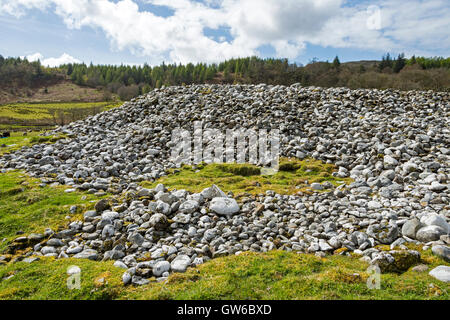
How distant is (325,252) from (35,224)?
10.1 metres

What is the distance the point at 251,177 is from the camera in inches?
545

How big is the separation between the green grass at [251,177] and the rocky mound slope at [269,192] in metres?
0.84

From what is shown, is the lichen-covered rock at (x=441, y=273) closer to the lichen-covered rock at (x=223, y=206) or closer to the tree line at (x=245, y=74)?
the lichen-covered rock at (x=223, y=206)

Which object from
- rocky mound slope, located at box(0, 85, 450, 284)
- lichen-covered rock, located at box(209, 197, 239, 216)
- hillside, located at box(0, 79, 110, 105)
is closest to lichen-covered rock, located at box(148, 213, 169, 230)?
rocky mound slope, located at box(0, 85, 450, 284)

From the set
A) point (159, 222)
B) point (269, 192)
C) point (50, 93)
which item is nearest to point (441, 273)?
point (269, 192)

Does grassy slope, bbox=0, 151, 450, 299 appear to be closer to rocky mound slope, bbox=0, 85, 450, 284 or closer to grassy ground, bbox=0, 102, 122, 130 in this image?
rocky mound slope, bbox=0, 85, 450, 284

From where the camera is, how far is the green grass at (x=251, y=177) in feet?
39.5

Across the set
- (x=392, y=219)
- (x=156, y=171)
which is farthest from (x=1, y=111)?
(x=392, y=219)

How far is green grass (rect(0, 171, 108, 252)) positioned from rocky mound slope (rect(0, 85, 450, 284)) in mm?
871

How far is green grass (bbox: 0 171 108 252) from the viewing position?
366 inches

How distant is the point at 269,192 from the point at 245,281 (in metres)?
5.72

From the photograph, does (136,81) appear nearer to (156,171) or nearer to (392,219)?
(156,171)

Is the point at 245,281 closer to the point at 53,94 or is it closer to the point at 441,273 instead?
the point at 441,273

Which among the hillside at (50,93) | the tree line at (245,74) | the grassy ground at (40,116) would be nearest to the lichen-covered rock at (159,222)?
the tree line at (245,74)
